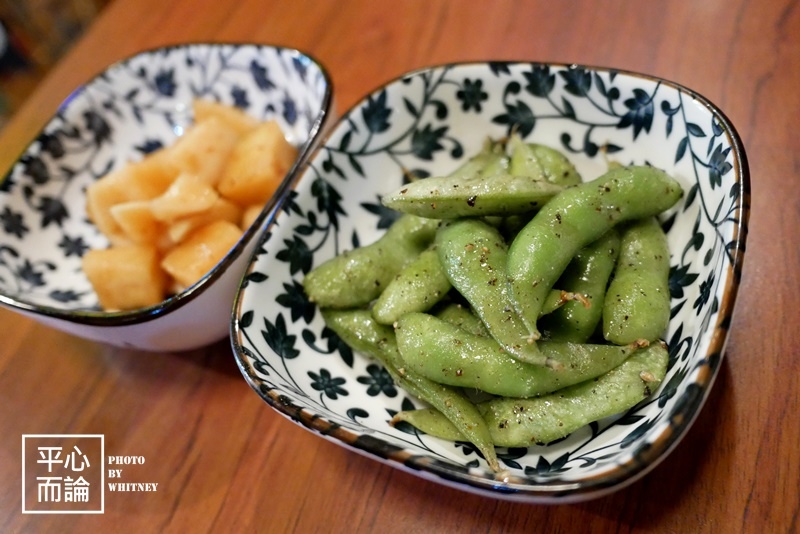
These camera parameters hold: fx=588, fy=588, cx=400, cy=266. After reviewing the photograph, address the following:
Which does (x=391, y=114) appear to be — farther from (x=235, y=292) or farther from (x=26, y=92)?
(x=26, y=92)

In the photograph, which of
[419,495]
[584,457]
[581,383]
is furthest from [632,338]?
[419,495]

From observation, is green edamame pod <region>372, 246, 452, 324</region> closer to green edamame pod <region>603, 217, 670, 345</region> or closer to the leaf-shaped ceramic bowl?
the leaf-shaped ceramic bowl

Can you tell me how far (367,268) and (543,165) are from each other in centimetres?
48

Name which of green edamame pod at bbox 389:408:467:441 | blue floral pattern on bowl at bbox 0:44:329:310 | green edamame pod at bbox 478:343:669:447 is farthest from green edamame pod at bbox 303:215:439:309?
blue floral pattern on bowl at bbox 0:44:329:310

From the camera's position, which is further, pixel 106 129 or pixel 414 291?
pixel 106 129

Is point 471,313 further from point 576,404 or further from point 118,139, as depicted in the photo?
point 118,139

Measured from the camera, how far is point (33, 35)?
→ 11.8 ft

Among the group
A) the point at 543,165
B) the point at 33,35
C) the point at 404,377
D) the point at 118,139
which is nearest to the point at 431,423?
the point at 404,377

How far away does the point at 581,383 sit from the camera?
109 centimetres

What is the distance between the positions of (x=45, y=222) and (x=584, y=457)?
69.0 inches

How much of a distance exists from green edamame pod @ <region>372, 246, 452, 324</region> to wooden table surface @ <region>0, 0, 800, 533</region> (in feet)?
1.13

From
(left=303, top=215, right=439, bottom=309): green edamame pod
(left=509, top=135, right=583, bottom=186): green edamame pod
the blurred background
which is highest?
(left=509, top=135, right=583, bottom=186): green edamame pod
